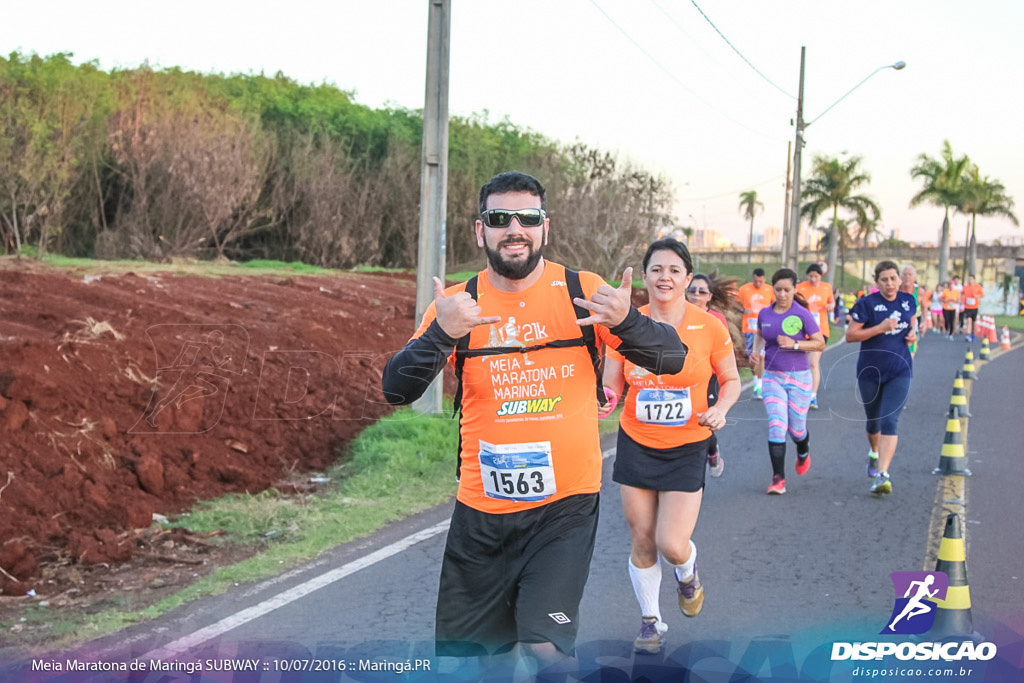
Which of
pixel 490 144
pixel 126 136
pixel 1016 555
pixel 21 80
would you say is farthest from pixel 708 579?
pixel 490 144

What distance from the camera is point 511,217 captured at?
3.75 meters

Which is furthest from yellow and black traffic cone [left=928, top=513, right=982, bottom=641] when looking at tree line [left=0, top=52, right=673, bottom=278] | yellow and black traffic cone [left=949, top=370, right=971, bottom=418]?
tree line [left=0, top=52, right=673, bottom=278]

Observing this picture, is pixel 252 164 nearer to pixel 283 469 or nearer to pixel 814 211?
pixel 283 469

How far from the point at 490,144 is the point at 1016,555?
4310cm

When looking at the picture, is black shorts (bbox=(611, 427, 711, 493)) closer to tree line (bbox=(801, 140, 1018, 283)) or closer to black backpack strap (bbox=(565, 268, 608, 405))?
black backpack strap (bbox=(565, 268, 608, 405))

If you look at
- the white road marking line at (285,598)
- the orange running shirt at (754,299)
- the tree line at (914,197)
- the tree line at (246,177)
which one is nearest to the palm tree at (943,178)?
the tree line at (914,197)

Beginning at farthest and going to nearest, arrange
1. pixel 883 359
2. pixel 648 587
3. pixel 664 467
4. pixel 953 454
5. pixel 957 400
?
pixel 957 400 < pixel 953 454 < pixel 883 359 < pixel 664 467 < pixel 648 587

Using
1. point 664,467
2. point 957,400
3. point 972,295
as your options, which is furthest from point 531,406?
point 972,295

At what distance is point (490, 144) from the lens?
48.4m

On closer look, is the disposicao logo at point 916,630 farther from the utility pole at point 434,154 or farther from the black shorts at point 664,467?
the utility pole at point 434,154

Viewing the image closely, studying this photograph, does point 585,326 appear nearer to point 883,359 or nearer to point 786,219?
point 883,359

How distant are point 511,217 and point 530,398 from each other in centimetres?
69

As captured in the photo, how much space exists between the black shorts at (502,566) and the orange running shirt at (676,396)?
178 centimetres

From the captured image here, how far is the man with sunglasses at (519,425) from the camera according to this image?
12.4ft
